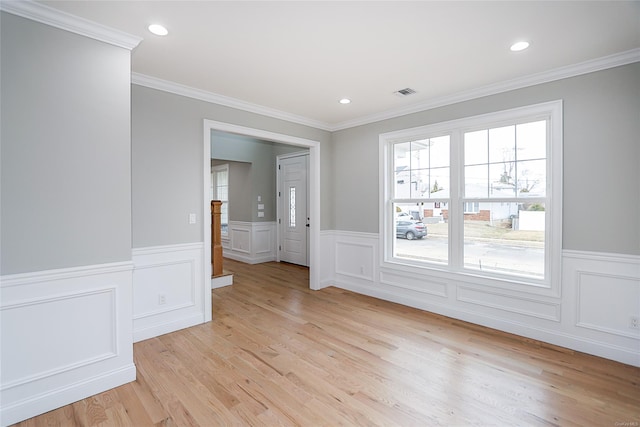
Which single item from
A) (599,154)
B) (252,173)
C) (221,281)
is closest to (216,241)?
(221,281)

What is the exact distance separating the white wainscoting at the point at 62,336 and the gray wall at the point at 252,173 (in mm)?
4567

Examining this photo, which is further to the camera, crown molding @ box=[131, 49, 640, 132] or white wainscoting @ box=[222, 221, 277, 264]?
white wainscoting @ box=[222, 221, 277, 264]

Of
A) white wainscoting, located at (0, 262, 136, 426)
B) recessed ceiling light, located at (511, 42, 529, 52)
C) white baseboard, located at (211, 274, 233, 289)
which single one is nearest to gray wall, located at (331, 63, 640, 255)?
recessed ceiling light, located at (511, 42, 529, 52)

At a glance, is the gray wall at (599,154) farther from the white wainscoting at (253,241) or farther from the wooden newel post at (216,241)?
the white wainscoting at (253,241)

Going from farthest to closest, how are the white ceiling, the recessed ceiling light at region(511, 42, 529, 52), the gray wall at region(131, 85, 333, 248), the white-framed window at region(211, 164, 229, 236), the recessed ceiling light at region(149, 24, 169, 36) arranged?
the white-framed window at region(211, 164, 229, 236) → the gray wall at region(131, 85, 333, 248) → the recessed ceiling light at region(511, 42, 529, 52) → the recessed ceiling light at region(149, 24, 169, 36) → the white ceiling

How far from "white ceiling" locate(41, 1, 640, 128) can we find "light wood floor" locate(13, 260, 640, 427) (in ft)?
8.79

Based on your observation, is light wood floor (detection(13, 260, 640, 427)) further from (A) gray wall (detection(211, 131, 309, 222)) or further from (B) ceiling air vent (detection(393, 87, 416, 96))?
(A) gray wall (detection(211, 131, 309, 222))

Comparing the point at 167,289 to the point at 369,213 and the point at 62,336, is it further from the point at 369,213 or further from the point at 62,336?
the point at 369,213

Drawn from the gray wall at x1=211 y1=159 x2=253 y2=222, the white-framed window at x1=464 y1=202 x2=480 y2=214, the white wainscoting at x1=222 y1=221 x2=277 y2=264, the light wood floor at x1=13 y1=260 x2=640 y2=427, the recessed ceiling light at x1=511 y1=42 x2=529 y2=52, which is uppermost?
the recessed ceiling light at x1=511 y1=42 x2=529 y2=52

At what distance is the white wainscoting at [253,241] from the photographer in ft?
23.2

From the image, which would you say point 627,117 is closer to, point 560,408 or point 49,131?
point 560,408

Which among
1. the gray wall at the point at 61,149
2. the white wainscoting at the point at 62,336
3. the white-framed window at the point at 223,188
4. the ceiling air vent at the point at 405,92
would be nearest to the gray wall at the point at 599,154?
the ceiling air vent at the point at 405,92

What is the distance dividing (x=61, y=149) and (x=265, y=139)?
2492mm

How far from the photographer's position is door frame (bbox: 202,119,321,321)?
Result: 3.60 m
